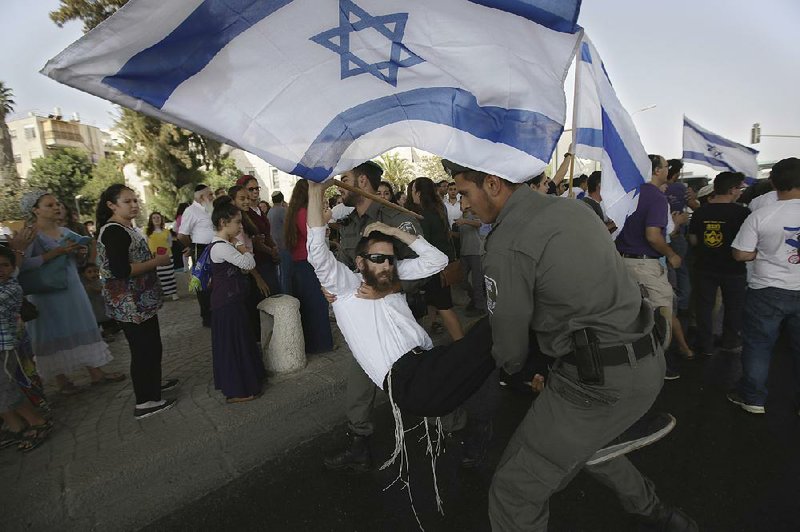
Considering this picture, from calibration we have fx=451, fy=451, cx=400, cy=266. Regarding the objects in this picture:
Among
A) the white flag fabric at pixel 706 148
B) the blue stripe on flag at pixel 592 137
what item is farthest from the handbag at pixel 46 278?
the white flag fabric at pixel 706 148

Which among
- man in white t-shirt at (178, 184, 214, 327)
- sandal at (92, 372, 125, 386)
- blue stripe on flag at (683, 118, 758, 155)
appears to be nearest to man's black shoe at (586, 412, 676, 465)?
sandal at (92, 372, 125, 386)

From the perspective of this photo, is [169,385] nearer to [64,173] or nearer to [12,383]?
[12,383]

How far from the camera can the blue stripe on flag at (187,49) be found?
6.16ft

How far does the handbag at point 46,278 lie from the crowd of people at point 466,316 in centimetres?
2

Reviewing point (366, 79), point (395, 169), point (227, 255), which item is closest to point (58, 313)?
point (227, 255)

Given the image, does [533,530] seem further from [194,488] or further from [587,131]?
[587,131]

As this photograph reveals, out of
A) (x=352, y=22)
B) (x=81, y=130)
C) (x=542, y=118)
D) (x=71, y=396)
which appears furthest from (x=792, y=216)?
(x=81, y=130)

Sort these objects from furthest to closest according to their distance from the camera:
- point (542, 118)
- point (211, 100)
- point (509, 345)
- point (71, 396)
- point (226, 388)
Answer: point (71, 396)
point (226, 388)
point (542, 118)
point (211, 100)
point (509, 345)

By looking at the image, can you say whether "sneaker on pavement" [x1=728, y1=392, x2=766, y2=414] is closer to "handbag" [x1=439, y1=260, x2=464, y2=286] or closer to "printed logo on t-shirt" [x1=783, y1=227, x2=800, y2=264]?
"printed logo on t-shirt" [x1=783, y1=227, x2=800, y2=264]

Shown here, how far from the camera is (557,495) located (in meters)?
2.78

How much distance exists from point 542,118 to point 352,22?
1.05m

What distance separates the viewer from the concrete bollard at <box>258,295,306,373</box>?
446cm

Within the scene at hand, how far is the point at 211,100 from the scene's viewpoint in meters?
2.08

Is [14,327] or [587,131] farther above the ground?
[587,131]
